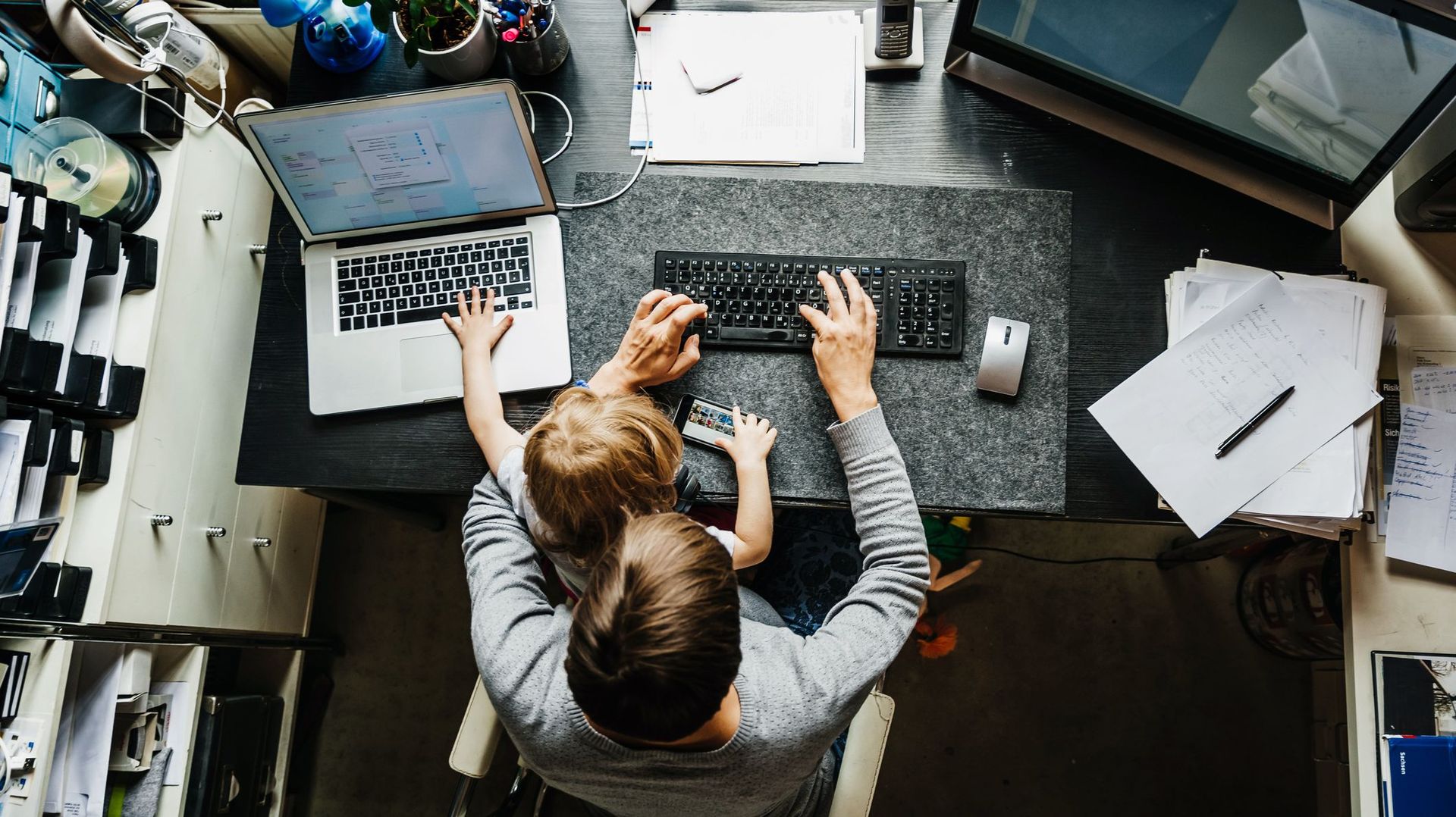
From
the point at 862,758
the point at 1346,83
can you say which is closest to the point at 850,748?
the point at 862,758

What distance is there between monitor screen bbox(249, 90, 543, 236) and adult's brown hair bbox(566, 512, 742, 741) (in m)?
0.50

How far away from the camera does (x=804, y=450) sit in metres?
1.03

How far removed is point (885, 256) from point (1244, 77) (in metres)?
0.42

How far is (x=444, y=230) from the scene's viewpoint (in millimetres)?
1086

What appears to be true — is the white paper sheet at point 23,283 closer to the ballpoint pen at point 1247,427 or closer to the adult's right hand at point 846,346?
the adult's right hand at point 846,346

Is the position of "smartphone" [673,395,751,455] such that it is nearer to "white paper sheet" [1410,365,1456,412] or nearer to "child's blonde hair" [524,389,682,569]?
"child's blonde hair" [524,389,682,569]

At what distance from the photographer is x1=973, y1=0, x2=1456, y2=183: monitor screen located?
825 millimetres

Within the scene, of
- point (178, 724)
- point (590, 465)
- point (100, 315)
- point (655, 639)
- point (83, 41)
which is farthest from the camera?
point (178, 724)

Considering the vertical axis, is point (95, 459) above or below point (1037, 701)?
above

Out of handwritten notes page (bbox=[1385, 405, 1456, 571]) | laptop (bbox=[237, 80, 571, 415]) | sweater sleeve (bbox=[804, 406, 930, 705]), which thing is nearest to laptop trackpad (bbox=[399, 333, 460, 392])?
laptop (bbox=[237, 80, 571, 415])

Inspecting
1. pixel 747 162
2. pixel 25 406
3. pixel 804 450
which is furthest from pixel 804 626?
pixel 25 406

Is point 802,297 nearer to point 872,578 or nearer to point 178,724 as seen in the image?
point 872,578

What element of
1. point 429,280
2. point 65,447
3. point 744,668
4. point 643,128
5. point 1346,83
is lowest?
point 744,668

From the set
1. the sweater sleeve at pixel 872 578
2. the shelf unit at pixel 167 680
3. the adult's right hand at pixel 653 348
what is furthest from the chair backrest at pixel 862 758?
the shelf unit at pixel 167 680
